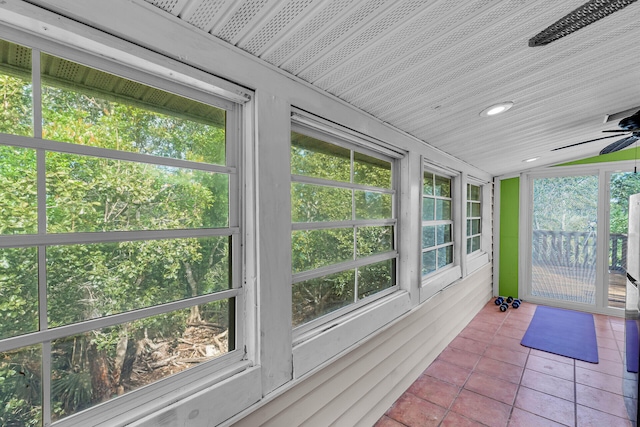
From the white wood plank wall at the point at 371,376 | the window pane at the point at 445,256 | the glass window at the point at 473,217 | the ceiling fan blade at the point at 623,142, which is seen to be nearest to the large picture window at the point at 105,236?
the white wood plank wall at the point at 371,376

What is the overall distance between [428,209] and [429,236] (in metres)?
0.31

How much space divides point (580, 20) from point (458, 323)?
359 cm

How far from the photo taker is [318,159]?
177 cm

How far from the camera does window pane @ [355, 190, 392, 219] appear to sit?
82.4 inches

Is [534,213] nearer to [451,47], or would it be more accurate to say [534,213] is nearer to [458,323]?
[458,323]

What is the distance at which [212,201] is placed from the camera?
4.00ft

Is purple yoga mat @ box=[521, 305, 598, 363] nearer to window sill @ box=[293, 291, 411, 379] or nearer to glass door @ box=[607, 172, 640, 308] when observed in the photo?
glass door @ box=[607, 172, 640, 308]

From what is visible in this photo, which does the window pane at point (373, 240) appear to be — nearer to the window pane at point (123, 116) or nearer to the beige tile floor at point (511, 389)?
the window pane at point (123, 116)

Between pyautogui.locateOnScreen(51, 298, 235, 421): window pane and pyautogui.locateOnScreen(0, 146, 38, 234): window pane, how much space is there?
1.21 feet

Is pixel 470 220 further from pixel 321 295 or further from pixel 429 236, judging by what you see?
pixel 321 295

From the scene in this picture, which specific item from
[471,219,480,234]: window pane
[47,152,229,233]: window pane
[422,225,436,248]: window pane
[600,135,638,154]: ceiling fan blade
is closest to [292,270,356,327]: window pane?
[47,152,229,233]: window pane

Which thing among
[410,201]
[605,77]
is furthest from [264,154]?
[605,77]

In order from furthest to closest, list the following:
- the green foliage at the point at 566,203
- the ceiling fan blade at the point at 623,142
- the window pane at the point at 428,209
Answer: the green foliage at the point at 566,203 < the window pane at the point at 428,209 < the ceiling fan blade at the point at 623,142

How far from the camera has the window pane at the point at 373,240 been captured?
2.11 metres
